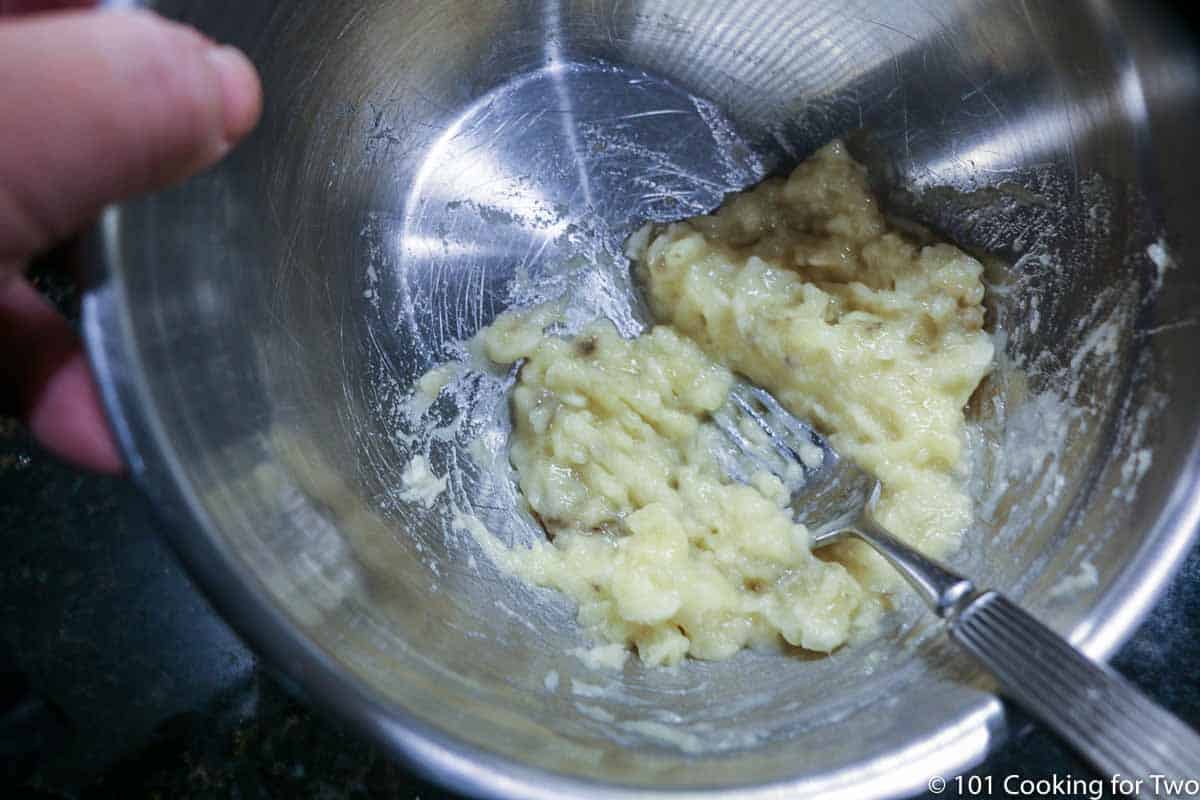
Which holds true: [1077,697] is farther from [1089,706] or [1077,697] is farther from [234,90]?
[234,90]

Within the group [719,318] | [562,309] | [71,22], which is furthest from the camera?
[562,309]

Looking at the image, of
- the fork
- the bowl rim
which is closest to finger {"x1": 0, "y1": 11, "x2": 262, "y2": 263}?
the bowl rim

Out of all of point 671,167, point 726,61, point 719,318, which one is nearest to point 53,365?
point 719,318

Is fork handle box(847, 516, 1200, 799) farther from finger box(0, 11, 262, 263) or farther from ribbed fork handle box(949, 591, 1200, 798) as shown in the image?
finger box(0, 11, 262, 263)

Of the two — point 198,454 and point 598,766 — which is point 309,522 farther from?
point 598,766

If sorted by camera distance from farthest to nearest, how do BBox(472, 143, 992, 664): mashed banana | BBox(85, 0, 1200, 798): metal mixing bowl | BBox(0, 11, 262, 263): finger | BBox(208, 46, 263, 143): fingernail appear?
BBox(472, 143, 992, 664): mashed banana
BBox(85, 0, 1200, 798): metal mixing bowl
BBox(208, 46, 263, 143): fingernail
BBox(0, 11, 262, 263): finger

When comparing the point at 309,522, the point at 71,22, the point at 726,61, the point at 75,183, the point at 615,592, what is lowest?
the point at 615,592

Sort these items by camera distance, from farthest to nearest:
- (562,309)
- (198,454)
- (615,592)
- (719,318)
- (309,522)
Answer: (562,309) < (719,318) < (615,592) < (309,522) < (198,454)
